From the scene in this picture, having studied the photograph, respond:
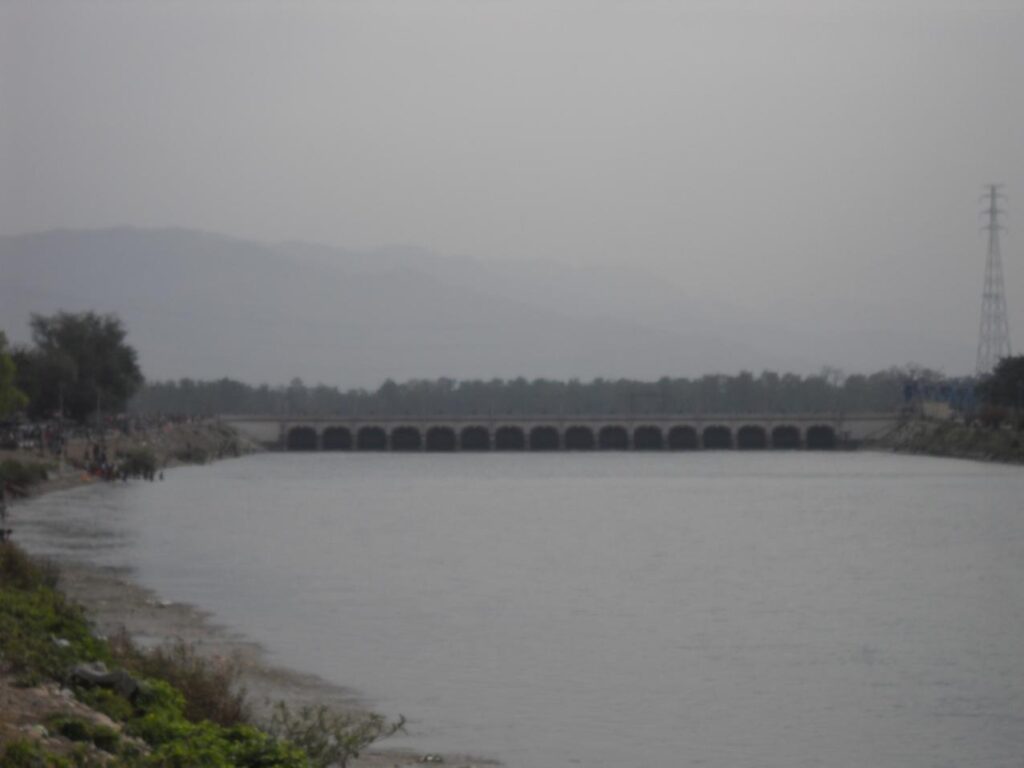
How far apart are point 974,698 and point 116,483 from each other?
62.9 m

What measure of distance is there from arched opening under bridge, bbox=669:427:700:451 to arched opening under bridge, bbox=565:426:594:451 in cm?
857

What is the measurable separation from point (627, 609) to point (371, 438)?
448 ft

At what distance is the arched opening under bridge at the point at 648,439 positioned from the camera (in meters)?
168

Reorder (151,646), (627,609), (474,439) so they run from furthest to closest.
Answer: (474,439), (627,609), (151,646)

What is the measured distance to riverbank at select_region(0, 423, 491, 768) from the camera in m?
13.0

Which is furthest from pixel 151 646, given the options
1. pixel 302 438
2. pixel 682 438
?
pixel 682 438

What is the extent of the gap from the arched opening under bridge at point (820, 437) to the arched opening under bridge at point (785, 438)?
1.40 metres

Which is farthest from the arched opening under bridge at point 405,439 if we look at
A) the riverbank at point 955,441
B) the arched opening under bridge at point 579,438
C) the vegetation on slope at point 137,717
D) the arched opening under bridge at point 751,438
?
the vegetation on slope at point 137,717

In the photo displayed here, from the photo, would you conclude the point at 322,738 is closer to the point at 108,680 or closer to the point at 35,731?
the point at 108,680

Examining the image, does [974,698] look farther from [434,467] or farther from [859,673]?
[434,467]

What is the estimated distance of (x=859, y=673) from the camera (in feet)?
81.8

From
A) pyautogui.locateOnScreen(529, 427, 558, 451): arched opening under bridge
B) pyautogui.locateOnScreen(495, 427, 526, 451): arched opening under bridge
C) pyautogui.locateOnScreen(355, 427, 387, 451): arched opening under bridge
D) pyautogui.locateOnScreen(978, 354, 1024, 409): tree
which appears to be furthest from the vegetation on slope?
pyautogui.locateOnScreen(495, 427, 526, 451): arched opening under bridge

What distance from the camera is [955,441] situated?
127 m

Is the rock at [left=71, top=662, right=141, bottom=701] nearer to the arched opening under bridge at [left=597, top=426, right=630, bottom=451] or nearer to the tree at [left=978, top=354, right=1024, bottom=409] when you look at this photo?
the tree at [left=978, top=354, right=1024, bottom=409]
